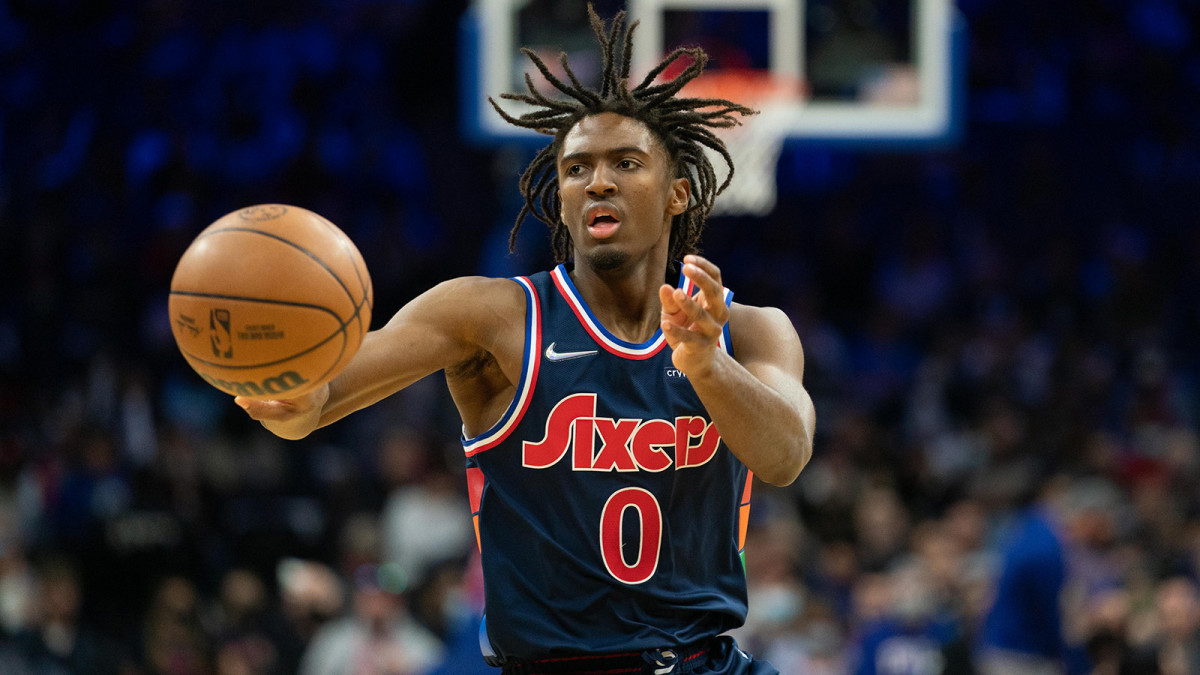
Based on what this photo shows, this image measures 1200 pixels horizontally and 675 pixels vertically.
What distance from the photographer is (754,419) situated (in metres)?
3.12

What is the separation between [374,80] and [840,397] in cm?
613

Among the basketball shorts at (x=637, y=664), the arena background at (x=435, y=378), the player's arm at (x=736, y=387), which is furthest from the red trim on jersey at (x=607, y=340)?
the arena background at (x=435, y=378)

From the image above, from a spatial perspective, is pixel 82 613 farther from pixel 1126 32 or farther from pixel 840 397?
pixel 1126 32

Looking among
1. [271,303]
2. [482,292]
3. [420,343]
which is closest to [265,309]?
[271,303]

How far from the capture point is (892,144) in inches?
364

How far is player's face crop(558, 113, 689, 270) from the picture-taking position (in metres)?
3.50

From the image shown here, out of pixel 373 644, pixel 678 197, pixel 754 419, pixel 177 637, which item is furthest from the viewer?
pixel 177 637

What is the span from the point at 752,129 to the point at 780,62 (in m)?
0.66

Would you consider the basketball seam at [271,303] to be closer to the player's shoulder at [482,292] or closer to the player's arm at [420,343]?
the player's arm at [420,343]

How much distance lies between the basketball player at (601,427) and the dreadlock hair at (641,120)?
0.05 meters

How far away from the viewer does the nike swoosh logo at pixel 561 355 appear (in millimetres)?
3455

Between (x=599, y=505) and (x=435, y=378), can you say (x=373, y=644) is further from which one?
(x=599, y=505)

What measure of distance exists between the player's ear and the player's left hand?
2.42 ft

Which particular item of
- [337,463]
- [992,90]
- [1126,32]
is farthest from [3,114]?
[1126,32]
